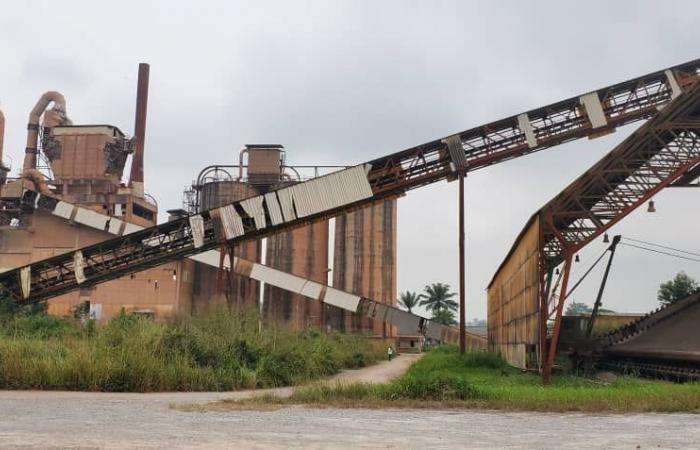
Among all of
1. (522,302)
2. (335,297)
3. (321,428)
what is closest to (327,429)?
(321,428)

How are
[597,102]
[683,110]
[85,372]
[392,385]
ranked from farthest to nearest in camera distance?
[597,102]
[683,110]
[85,372]
[392,385]

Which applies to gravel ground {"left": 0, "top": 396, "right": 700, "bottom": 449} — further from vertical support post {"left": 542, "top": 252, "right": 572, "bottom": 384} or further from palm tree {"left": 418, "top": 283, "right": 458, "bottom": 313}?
palm tree {"left": 418, "top": 283, "right": 458, "bottom": 313}

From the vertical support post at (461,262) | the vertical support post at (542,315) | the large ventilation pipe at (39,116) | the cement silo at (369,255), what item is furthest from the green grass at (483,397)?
the large ventilation pipe at (39,116)

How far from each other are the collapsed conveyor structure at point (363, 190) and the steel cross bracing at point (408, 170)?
34 millimetres

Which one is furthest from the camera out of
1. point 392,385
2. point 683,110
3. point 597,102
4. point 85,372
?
point 597,102

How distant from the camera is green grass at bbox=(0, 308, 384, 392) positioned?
14.1 meters

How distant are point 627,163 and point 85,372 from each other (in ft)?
47.7

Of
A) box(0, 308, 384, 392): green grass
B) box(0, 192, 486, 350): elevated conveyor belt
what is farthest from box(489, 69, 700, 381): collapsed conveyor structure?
box(0, 192, 486, 350): elevated conveyor belt

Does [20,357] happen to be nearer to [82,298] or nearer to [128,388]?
[128,388]

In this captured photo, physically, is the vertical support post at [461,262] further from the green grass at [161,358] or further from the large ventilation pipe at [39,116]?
the large ventilation pipe at [39,116]

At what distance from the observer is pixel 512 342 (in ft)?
75.5

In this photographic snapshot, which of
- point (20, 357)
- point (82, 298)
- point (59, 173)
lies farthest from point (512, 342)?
point (59, 173)

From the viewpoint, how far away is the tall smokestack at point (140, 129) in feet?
158

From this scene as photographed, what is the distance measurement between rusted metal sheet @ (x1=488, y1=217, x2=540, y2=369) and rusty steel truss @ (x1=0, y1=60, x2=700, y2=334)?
130 cm
